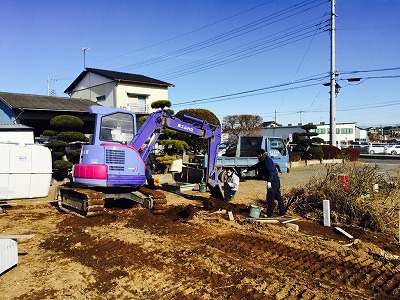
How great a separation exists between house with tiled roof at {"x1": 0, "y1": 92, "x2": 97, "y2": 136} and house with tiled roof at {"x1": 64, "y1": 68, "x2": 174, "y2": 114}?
629 centimetres

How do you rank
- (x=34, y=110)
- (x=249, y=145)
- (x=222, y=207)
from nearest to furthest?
(x=222, y=207) → (x=249, y=145) → (x=34, y=110)

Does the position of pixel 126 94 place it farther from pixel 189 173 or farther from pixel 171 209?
pixel 171 209

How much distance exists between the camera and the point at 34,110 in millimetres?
18875

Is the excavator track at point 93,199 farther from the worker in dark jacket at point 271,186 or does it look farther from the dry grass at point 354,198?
the dry grass at point 354,198

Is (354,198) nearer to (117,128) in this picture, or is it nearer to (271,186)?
(271,186)

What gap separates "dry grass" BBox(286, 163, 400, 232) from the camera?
8.09m

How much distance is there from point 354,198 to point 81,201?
22.1ft

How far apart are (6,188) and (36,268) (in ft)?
13.4

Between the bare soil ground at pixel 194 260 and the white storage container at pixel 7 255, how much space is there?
0.14 meters

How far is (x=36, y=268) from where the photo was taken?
5.30 metres

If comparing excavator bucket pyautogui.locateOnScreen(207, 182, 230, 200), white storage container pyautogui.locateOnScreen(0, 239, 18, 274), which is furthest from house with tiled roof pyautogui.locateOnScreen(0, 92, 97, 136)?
white storage container pyautogui.locateOnScreen(0, 239, 18, 274)

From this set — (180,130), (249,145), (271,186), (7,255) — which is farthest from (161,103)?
(7,255)

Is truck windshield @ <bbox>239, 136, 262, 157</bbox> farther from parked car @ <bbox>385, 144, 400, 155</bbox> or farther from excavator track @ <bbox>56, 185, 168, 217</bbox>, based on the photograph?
parked car @ <bbox>385, 144, 400, 155</bbox>

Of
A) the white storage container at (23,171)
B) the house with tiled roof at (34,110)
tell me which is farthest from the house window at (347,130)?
the white storage container at (23,171)
